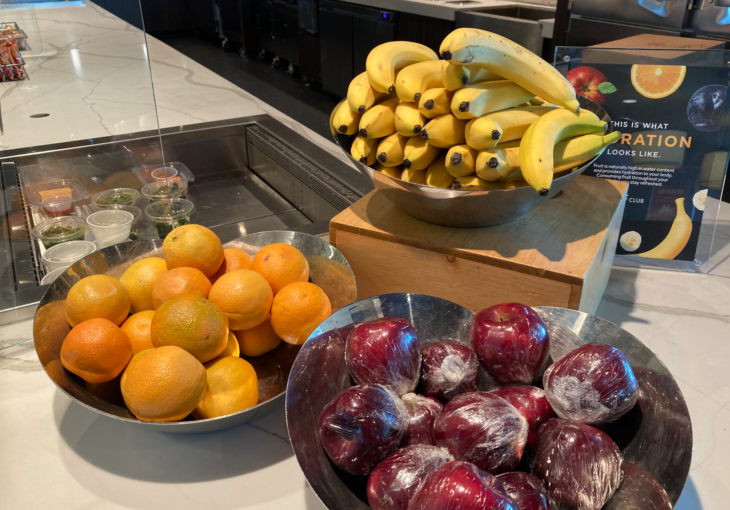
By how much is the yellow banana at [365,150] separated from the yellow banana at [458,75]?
139 millimetres

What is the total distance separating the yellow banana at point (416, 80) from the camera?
0.78 metres

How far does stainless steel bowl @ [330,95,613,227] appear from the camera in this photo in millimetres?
766

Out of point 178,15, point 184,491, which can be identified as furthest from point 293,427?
point 178,15

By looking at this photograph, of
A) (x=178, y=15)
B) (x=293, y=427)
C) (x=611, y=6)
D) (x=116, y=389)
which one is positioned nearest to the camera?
(x=293, y=427)

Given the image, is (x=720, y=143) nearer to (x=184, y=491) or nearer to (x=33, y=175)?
(x=184, y=491)

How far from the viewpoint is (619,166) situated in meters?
1.13

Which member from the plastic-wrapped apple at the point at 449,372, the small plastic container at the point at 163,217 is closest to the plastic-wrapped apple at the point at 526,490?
the plastic-wrapped apple at the point at 449,372

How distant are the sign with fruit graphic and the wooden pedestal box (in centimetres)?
18

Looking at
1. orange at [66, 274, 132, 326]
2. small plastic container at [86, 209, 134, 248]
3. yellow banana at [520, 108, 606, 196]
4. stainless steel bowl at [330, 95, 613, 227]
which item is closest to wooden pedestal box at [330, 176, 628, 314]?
stainless steel bowl at [330, 95, 613, 227]

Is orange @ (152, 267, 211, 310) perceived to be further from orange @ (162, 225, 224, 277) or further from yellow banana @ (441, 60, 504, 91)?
yellow banana @ (441, 60, 504, 91)

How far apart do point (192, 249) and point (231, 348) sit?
0.15 m

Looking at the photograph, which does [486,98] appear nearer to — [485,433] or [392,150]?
[392,150]

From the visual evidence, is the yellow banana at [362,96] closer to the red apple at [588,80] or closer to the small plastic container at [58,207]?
the red apple at [588,80]

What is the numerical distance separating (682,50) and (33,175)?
4.30 ft
